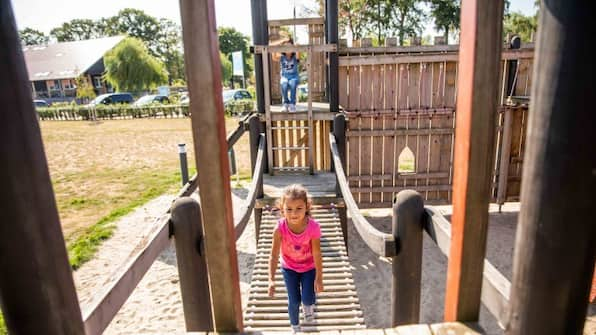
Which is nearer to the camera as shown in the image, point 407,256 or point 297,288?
point 407,256

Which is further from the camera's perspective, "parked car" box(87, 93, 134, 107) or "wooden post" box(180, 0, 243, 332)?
"parked car" box(87, 93, 134, 107)

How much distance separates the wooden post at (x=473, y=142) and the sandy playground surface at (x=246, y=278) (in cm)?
331

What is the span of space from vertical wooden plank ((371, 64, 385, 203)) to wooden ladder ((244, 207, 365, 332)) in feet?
9.64

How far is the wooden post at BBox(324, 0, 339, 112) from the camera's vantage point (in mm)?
5574

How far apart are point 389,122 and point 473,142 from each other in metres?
5.85

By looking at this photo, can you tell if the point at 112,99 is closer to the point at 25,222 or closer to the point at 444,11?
the point at 444,11

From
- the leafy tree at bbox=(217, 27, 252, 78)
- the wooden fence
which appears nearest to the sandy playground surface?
the wooden fence

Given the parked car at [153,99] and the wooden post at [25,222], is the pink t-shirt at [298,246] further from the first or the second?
the parked car at [153,99]

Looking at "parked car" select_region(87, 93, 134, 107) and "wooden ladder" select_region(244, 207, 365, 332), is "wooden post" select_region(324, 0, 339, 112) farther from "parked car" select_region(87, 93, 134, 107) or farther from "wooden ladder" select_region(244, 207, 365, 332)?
"parked car" select_region(87, 93, 134, 107)

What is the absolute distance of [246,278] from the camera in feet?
16.9

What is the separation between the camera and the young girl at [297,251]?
96.7 inches

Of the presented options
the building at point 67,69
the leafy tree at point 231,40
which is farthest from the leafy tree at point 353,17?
the leafy tree at point 231,40

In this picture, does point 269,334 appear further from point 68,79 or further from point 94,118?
point 68,79

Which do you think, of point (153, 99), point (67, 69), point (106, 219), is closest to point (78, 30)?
point (67, 69)
